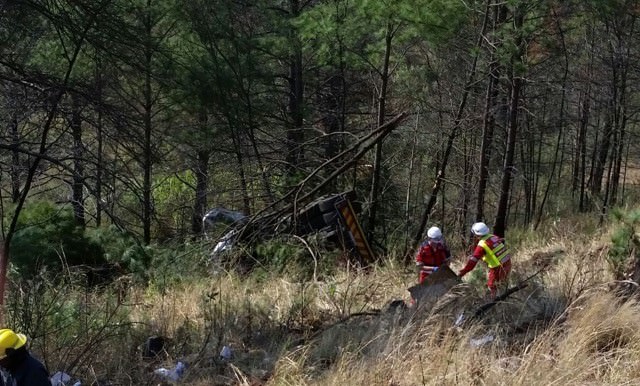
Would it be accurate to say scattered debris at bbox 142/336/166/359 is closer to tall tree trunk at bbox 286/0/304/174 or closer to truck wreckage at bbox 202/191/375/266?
truck wreckage at bbox 202/191/375/266

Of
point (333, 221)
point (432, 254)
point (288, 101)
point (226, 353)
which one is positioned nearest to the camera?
point (226, 353)

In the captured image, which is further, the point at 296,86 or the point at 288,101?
the point at 288,101

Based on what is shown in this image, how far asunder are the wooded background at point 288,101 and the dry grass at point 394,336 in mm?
1088

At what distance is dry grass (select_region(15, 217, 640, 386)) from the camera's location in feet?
13.8

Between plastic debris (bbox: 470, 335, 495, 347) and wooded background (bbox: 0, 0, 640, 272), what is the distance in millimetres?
2724

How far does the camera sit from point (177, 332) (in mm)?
6215

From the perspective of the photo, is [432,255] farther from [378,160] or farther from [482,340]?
[482,340]

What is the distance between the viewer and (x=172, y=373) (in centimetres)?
516

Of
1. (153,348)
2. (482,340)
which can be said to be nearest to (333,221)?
(153,348)

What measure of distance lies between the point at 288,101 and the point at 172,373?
47.1 feet

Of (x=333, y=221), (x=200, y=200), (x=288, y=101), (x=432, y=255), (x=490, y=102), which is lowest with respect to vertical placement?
(x=432, y=255)

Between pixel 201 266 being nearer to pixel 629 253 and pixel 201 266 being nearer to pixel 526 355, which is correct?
pixel 629 253

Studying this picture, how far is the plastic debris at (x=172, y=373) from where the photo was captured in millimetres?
5090

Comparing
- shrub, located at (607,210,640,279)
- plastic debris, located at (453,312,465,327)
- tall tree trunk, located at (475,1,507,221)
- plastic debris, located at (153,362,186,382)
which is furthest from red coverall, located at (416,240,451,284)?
plastic debris, located at (153,362,186,382)
